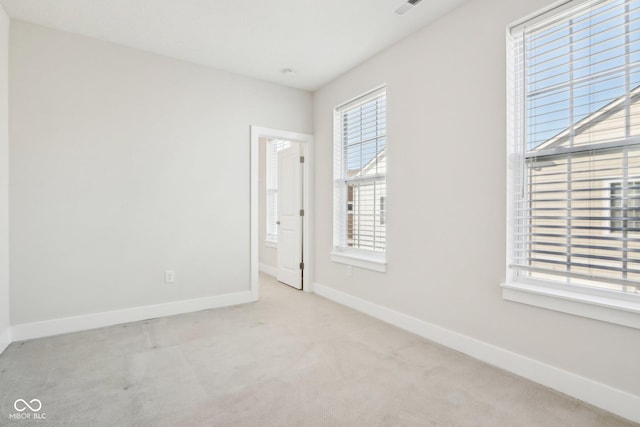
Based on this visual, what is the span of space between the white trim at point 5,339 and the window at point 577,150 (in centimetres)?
383

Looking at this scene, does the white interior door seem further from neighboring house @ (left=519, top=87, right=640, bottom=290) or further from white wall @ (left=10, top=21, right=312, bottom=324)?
neighboring house @ (left=519, top=87, right=640, bottom=290)

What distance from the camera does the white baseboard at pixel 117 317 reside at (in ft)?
9.27

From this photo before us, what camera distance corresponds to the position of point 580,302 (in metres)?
1.92

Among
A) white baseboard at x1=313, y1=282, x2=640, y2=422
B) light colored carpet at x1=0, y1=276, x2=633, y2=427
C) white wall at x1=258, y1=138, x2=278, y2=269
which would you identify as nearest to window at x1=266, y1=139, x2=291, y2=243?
white wall at x1=258, y1=138, x2=278, y2=269

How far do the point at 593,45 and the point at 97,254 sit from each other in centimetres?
410

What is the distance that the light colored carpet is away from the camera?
5.84 feet

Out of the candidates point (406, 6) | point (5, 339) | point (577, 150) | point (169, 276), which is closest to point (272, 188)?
point (169, 276)

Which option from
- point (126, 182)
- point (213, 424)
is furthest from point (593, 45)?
point (126, 182)

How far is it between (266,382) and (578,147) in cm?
242

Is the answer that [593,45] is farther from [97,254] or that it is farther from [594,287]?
[97,254]

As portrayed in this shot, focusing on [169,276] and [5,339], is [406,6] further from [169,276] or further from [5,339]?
[5,339]

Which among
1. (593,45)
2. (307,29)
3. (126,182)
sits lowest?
(126,182)

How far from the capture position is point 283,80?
13.3ft

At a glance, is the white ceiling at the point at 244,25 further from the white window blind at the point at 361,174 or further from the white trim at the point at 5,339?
the white trim at the point at 5,339
